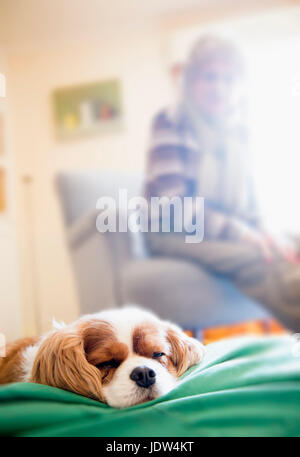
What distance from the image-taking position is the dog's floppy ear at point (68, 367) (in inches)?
21.1

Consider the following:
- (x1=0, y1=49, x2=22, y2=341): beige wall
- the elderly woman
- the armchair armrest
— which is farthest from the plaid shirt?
(x1=0, y1=49, x2=22, y2=341): beige wall

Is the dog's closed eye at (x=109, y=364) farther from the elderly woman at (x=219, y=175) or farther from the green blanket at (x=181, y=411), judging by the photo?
the elderly woman at (x=219, y=175)

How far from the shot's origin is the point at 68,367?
542 mm

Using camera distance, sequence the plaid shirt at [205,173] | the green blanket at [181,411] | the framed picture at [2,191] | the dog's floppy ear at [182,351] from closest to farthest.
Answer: the green blanket at [181,411]
the dog's floppy ear at [182,351]
the framed picture at [2,191]
the plaid shirt at [205,173]

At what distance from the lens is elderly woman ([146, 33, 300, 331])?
33.8 inches

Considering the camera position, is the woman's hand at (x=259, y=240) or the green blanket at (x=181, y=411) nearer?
the green blanket at (x=181, y=411)

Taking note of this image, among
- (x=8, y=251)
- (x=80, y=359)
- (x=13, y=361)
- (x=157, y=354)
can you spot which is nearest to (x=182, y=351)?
(x=157, y=354)

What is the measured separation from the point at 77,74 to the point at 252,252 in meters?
0.58

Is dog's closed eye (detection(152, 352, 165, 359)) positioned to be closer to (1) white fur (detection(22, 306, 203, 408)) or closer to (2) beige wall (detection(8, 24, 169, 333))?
(1) white fur (detection(22, 306, 203, 408))

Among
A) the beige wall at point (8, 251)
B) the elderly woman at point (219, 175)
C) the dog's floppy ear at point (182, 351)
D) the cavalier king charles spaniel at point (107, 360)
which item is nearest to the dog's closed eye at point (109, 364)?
the cavalier king charles spaniel at point (107, 360)

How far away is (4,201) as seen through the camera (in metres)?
0.74

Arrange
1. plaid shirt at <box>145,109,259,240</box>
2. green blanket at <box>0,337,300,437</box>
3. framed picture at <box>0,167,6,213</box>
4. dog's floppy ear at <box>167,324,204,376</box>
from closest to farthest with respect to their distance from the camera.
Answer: green blanket at <box>0,337,300,437</box>
dog's floppy ear at <box>167,324,204,376</box>
framed picture at <box>0,167,6,213</box>
plaid shirt at <box>145,109,259,240</box>

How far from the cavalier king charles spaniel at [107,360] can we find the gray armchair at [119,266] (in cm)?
16

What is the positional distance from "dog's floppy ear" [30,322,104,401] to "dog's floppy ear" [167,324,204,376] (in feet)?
0.42
